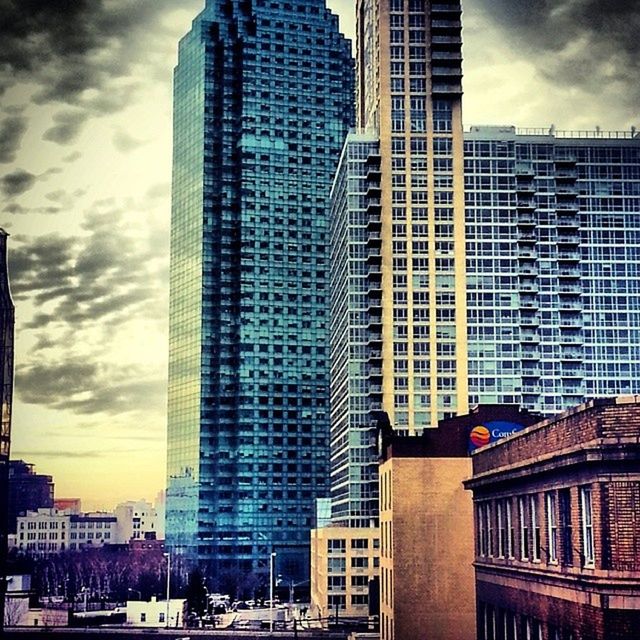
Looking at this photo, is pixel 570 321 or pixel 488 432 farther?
pixel 570 321

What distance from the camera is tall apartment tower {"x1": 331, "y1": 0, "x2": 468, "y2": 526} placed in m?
78.3

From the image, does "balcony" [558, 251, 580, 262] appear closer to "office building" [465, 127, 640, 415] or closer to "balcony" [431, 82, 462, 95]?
"office building" [465, 127, 640, 415]

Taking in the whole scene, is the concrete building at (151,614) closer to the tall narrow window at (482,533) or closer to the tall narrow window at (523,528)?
the tall narrow window at (482,533)

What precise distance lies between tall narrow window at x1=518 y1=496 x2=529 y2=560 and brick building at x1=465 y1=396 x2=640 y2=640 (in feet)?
0.07

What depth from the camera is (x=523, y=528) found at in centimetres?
2542

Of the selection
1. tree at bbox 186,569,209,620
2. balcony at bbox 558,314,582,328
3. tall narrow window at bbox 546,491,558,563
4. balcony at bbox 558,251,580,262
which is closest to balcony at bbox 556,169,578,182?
balcony at bbox 558,251,580,262

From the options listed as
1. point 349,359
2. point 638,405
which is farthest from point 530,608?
point 349,359

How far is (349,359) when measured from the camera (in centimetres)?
7975

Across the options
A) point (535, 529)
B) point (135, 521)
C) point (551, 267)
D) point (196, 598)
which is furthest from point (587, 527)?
point (135, 521)

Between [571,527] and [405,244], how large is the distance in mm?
59063

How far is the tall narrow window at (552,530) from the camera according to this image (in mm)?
22531

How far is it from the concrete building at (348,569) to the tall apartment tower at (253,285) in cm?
3358

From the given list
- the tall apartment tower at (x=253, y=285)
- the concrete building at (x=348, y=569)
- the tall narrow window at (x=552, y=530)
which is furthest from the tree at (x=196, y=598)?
the tall narrow window at (x=552, y=530)

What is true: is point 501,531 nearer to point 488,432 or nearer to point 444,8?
point 488,432
